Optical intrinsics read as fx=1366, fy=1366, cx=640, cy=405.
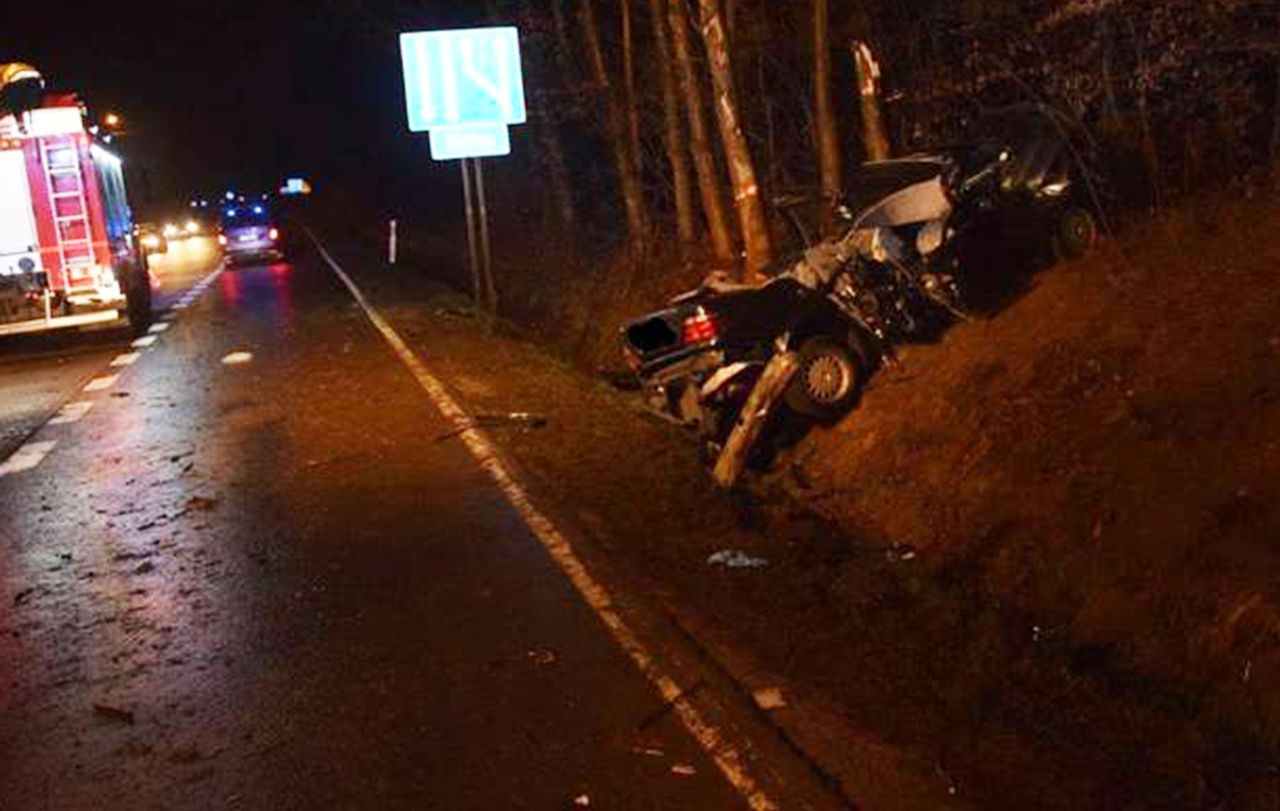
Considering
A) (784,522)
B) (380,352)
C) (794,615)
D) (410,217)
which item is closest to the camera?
(794,615)

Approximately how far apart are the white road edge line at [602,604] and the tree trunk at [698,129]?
14.7ft

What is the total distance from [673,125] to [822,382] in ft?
29.3

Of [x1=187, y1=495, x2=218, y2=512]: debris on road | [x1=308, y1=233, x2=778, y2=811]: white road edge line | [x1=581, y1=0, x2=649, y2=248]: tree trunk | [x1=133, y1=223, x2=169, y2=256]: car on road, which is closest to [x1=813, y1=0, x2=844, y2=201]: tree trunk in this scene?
[x1=308, y1=233, x2=778, y2=811]: white road edge line

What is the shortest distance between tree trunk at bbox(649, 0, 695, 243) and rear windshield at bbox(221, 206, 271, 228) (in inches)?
841

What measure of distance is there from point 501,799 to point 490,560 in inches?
121

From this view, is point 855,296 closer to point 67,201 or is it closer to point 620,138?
point 620,138

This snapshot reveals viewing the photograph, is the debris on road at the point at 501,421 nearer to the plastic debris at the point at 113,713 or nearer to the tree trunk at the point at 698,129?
the tree trunk at the point at 698,129

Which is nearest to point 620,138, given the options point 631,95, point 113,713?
point 631,95

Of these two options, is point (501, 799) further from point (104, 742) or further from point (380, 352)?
point (380, 352)

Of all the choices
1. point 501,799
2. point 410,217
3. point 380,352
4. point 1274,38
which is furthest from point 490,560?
point 410,217

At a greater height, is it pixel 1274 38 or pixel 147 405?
pixel 1274 38

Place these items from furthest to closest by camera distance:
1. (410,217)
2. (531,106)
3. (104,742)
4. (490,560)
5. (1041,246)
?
1. (410,217)
2. (531,106)
3. (1041,246)
4. (490,560)
5. (104,742)

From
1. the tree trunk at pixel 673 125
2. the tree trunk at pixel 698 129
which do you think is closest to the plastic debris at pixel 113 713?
the tree trunk at pixel 698 129

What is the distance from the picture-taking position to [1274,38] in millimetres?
10539
